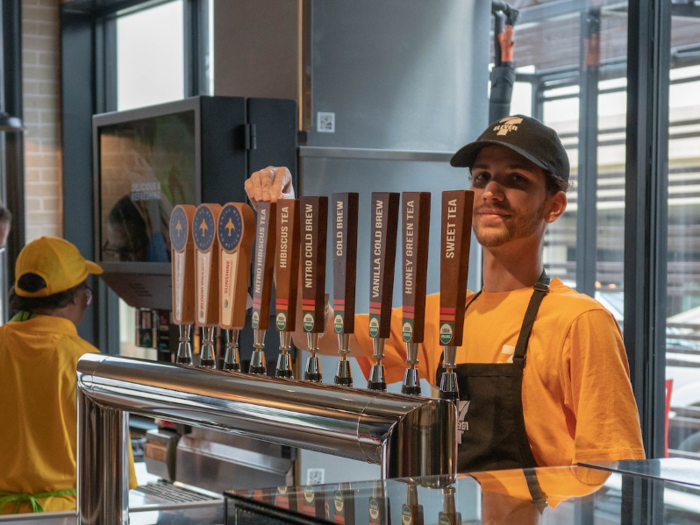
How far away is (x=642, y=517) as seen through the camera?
0.68 metres

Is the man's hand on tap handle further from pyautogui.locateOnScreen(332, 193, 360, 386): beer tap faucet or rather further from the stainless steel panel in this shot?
the stainless steel panel

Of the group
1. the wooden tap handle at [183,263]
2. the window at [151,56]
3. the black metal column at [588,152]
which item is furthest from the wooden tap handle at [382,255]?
the window at [151,56]

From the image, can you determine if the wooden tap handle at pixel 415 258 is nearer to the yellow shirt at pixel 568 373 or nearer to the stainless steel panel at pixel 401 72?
the yellow shirt at pixel 568 373

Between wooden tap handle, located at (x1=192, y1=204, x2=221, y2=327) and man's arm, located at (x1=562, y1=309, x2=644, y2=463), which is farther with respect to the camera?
man's arm, located at (x1=562, y1=309, x2=644, y2=463)

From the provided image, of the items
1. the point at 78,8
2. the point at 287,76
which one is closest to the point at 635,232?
the point at 287,76

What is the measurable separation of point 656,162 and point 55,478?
6.01ft

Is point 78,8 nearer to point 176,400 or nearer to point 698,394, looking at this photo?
point 698,394

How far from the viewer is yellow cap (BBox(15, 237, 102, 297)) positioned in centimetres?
267

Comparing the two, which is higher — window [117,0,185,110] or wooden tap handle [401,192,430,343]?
window [117,0,185,110]

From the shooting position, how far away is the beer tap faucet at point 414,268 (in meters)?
0.82

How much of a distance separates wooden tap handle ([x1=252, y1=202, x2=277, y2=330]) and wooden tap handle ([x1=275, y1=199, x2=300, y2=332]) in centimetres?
1

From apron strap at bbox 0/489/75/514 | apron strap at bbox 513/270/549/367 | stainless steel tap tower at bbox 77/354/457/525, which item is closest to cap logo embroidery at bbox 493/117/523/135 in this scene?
apron strap at bbox 513/270/549/367

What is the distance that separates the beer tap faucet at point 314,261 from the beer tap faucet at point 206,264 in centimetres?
11

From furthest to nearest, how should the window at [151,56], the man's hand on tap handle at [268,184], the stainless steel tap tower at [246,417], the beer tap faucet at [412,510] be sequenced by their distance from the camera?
1. the window at [151,56]
2. the man's hand on tap handle at [268,184]
3. the stainless steel tap tower at [246,417]
4. the beer tap faucet at [412,510]
